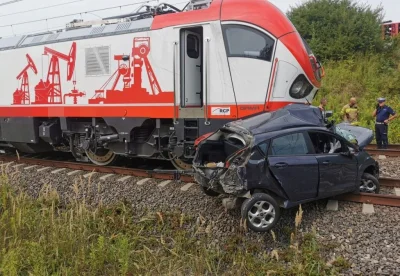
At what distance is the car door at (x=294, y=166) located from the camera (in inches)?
225

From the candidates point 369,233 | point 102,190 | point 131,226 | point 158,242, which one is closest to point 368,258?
point 369,233

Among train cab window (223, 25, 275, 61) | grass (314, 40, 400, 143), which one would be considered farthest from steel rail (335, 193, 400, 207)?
grass (314, 40, 400, 143)

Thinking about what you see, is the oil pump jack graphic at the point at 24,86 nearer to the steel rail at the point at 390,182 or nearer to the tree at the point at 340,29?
the steel rail at the point at 390,182

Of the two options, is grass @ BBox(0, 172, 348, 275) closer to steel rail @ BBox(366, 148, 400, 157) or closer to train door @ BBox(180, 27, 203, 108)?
train door @ BBox(180, 27, 203, 108)

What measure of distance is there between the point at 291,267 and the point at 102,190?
4.23 metres

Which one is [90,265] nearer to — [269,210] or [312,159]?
[269,210]

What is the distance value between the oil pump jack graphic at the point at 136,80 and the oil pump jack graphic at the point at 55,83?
1.08 meters

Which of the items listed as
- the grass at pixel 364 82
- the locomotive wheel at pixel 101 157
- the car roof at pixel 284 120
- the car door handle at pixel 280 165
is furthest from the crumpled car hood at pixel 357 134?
the grass at pixel 364 82

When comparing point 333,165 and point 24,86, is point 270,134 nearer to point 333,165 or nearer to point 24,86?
point 333,165

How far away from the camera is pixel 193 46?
801 cm

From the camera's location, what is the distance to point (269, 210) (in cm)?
553

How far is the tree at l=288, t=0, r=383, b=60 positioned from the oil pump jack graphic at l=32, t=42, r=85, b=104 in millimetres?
14374

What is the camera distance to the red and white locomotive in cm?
725

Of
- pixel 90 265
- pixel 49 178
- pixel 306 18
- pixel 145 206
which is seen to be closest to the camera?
pixel 90 265
